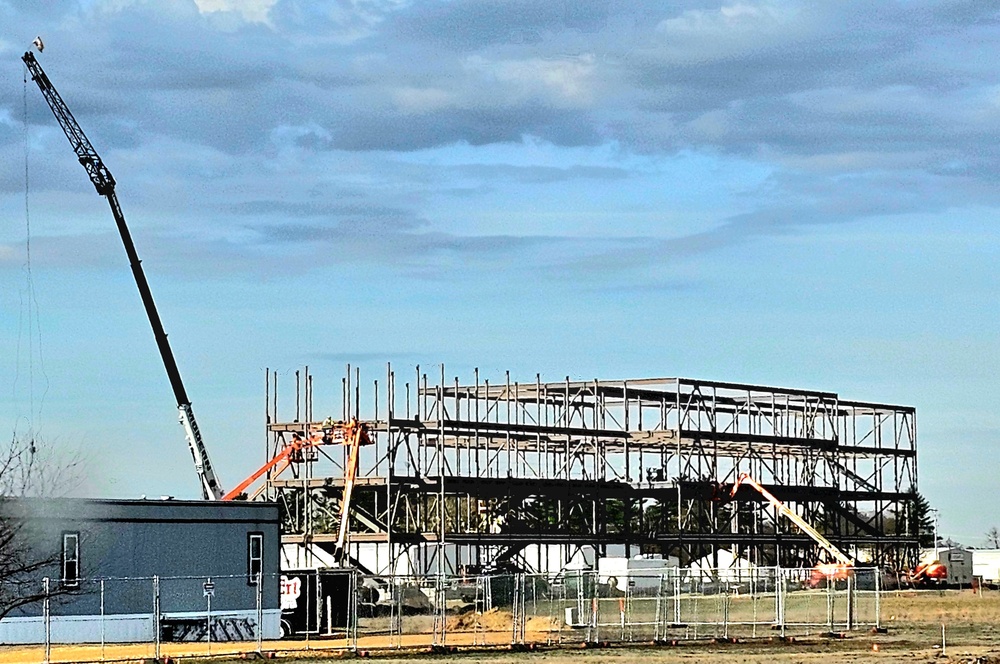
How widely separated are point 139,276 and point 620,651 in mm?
36253

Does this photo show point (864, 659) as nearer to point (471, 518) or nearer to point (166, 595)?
point (166, 595)

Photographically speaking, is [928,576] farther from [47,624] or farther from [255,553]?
[47,624]

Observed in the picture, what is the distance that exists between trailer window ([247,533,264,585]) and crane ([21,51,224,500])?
1774 cm

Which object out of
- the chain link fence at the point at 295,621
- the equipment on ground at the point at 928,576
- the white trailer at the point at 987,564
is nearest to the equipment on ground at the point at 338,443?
the chain link fence at the point at 295,621

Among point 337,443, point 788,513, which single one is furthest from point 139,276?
point 788,513

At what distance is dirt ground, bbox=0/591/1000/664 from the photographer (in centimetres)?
3706

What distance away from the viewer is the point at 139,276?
7019cm

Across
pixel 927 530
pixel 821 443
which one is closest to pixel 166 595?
pixel 821 443

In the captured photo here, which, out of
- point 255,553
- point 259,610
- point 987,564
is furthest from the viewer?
point 987,564

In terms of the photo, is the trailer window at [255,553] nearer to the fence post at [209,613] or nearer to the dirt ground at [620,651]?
the fence post at [209,613]

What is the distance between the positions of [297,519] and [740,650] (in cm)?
3594

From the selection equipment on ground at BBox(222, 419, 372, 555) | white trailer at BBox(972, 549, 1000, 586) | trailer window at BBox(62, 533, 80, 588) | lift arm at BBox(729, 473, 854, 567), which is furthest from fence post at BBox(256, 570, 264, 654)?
white trailer at BBox(972, 549, 1000, 586)

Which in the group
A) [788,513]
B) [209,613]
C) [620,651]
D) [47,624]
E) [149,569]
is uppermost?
[788,513]

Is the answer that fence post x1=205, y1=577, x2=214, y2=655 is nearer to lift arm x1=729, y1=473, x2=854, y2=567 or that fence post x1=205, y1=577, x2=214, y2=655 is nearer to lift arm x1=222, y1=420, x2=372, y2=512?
lift arm x1=222, y1=420, x2=372, y2=512
